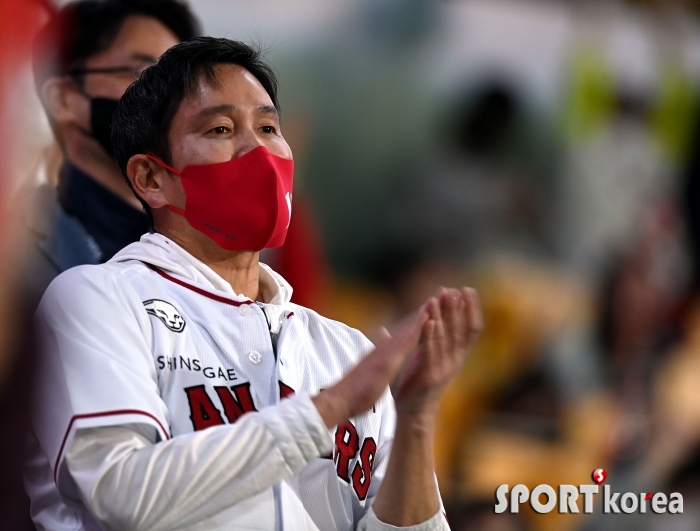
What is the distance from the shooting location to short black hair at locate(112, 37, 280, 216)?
150cm

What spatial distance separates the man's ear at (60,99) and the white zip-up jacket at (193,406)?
553mm

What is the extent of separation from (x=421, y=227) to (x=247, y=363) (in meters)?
1.41

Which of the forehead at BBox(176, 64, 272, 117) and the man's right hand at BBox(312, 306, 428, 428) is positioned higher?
the forehead at BBox(176, 64, 272, 117)

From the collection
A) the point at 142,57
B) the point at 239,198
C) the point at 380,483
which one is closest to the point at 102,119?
the point at 142,57

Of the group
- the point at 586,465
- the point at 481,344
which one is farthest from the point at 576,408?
the point at 481,344

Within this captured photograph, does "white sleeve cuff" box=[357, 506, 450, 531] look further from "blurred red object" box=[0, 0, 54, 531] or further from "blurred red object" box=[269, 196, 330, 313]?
"blurred red object" box=[269, 196, 330, 313]

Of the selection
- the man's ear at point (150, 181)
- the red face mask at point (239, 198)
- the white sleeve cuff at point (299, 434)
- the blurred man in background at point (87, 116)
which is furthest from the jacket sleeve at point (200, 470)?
the blurred man in background at point (87, 116)

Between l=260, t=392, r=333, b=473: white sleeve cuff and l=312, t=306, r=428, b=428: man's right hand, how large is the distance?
2 cm

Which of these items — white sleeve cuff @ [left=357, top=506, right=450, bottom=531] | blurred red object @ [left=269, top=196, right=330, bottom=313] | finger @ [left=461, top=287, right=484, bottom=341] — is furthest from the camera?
blurred red object @ [left=269, top=196, right=330, bottom=313]

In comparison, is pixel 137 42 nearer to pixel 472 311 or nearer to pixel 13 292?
pixel 13 292

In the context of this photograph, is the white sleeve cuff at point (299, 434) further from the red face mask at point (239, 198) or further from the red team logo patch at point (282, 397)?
the red face mask at point (239, 198)

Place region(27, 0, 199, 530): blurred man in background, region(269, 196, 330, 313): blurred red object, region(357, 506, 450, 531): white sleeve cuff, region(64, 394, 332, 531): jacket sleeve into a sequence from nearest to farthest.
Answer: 1. region(64, 394, 332, 531): jacket sleeve
2. region(357, 506, 450, 531): white sleeve cuff
3. region(27, 0, 199, 530): blurred man in background
4. region(269, 196, 330, 313): blurred red object

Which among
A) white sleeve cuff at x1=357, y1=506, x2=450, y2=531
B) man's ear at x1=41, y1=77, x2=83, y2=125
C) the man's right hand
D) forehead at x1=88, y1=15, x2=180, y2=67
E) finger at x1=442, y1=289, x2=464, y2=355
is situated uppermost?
forehead at x1=88, y1=15, x2=180, y2=67

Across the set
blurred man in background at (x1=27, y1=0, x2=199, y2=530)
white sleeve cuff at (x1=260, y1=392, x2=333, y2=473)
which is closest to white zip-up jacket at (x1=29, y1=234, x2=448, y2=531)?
white sleeve cuff at (x1=260, y1=392, x2=333, y2=473)
